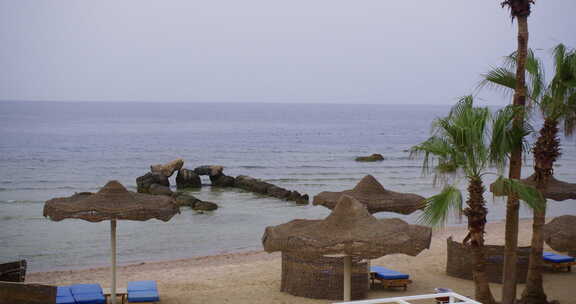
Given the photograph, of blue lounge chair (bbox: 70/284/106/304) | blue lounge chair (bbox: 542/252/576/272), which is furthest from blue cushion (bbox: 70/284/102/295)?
blue lounge chair (bbox: 542/252/576/272)

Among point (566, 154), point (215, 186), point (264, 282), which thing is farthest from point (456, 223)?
point (566, 154)

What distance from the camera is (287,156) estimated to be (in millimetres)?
65500

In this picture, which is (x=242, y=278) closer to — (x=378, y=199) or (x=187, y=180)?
(x=378, y=199)

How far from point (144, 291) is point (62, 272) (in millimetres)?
6011

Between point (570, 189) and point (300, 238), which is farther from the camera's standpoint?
point (570, 189)

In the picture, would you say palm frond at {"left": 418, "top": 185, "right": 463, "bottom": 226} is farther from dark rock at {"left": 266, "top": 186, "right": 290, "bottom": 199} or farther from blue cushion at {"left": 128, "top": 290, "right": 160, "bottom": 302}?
dark rock at {"left": 266, "top": 186, "right": 290, "bottom": 199}

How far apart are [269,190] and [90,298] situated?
23.1 meters

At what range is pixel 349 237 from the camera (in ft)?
31.7

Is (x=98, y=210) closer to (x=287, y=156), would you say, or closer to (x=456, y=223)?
(x=456, y=223)

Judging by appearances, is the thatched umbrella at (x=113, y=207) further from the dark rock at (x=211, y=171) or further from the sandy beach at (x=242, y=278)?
the dark rock at (x=211, y=171)

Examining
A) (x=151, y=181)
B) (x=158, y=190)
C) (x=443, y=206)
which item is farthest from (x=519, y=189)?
(x=151, y=181)

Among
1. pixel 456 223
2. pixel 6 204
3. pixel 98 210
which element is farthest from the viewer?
pixel 6 204

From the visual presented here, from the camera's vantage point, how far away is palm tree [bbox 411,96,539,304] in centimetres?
984

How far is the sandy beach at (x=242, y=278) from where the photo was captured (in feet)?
42.4
